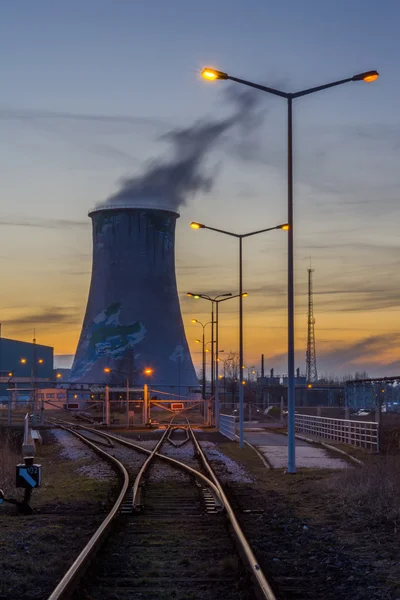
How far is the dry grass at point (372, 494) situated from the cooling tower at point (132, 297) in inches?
1959

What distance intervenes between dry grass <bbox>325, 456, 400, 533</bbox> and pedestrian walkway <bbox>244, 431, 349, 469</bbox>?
3867 millimetres

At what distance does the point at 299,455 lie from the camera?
22188 millimetres

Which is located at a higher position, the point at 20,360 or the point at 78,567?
the point at 20,360

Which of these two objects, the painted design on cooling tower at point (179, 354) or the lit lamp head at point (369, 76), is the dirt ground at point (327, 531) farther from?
the painted design on cooling tower at point (179, 354)

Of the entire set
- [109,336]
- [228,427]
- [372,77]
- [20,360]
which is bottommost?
[228,427]

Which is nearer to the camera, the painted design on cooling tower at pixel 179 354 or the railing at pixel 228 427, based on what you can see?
the railing at pixel 228 427

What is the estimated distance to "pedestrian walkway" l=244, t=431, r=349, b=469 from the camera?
19.0 meters

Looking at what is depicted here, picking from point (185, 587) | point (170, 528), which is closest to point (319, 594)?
point (185, 587)

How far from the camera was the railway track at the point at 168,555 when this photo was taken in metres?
6.11

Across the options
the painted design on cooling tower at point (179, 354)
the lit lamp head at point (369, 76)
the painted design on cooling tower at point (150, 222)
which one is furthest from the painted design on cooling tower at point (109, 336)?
the lit lamp head at point (369, 76)

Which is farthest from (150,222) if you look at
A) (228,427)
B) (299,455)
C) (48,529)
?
(48,529)

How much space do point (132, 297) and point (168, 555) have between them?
5620cm

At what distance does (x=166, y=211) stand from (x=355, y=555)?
58217 mm

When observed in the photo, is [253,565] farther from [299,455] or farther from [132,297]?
[132,297]
